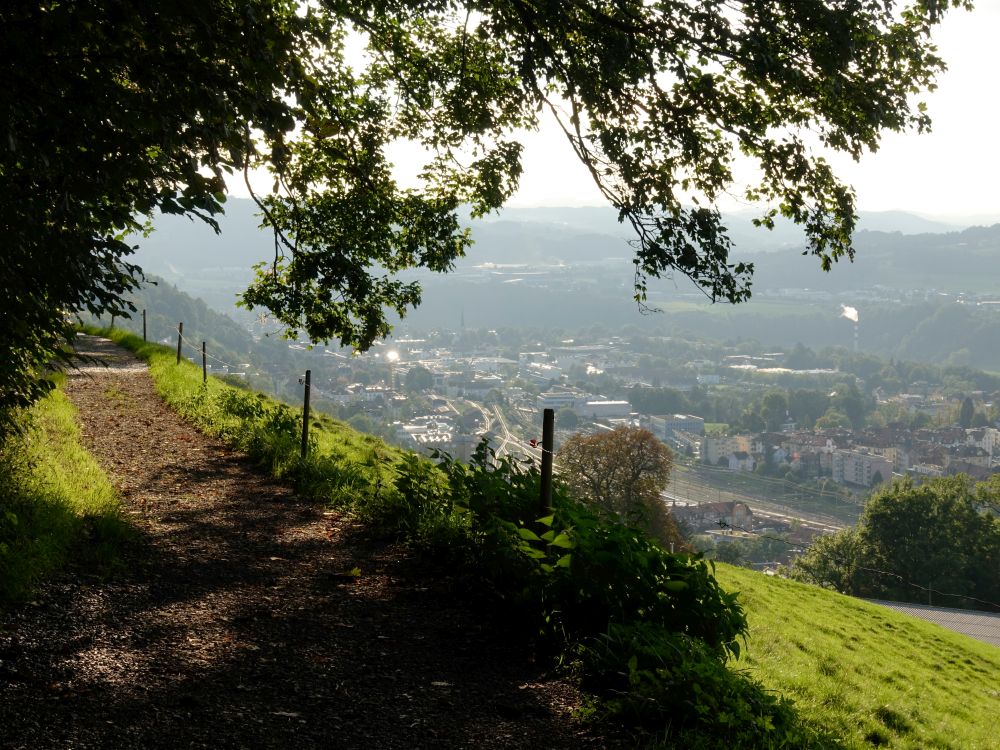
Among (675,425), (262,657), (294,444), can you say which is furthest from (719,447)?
(262,657)

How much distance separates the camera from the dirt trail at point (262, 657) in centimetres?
413

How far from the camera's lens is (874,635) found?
1775 centimetres

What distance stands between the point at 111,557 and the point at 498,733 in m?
3.54

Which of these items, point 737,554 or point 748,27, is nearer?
point 748,27

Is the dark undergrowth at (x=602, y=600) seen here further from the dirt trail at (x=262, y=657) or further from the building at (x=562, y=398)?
the building at (x=562, y=398)

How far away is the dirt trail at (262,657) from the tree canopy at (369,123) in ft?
6.59

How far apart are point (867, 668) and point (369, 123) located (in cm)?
1069

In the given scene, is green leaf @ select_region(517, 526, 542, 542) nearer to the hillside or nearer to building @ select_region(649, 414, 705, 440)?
the hillside

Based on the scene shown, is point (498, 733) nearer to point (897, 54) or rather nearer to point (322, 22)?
point (897, 54)

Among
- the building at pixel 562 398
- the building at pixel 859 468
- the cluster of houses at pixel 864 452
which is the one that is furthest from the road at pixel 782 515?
the building at pixel 562 398

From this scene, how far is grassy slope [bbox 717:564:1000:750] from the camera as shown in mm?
7586

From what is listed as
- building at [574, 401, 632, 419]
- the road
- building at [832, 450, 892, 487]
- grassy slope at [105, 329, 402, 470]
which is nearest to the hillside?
grassy slope at [105, 329, 402, 470]

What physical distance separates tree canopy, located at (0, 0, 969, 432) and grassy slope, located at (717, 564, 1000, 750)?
4457 millimetres

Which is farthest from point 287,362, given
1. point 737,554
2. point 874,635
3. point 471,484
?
point 471,484
